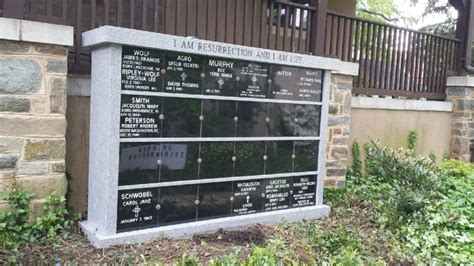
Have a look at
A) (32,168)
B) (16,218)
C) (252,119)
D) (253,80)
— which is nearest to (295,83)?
(253,80)

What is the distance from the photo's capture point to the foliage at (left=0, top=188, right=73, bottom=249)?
3.41m

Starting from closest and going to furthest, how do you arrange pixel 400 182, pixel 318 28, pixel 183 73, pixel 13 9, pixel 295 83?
pixel 13 9 → pixel 183 73 → pixel 295 83 → pixel 400 182 → pixel 318 28

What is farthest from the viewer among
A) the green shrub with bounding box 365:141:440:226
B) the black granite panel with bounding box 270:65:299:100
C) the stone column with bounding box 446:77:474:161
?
the stone column with bounding box 446:77:474:161

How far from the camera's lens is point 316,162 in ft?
16.5

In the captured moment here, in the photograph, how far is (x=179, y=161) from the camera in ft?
13.0

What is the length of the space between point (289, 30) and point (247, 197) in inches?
139

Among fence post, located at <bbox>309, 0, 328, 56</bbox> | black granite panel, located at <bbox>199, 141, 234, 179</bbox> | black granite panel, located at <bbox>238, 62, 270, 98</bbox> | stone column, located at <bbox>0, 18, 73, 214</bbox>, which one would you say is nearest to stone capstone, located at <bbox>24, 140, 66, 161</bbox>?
stone column, located at <bbox>0, 18, 73, 214</bbox>

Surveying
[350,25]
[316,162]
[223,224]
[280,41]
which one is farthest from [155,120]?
[350,25]

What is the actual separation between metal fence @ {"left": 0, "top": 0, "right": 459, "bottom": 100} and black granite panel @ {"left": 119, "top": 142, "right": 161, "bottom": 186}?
1.10 metres

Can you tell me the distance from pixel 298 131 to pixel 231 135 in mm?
926

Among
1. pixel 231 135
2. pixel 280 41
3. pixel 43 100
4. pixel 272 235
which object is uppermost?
pixel 280 41

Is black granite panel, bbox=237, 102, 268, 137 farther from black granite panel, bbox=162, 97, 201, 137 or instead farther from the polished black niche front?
black granite panel, bbox=162, 97, 201, 137

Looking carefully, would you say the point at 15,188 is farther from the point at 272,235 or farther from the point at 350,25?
the point at 350,25

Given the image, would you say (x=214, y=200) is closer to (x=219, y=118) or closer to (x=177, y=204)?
(x=177, y=204)
